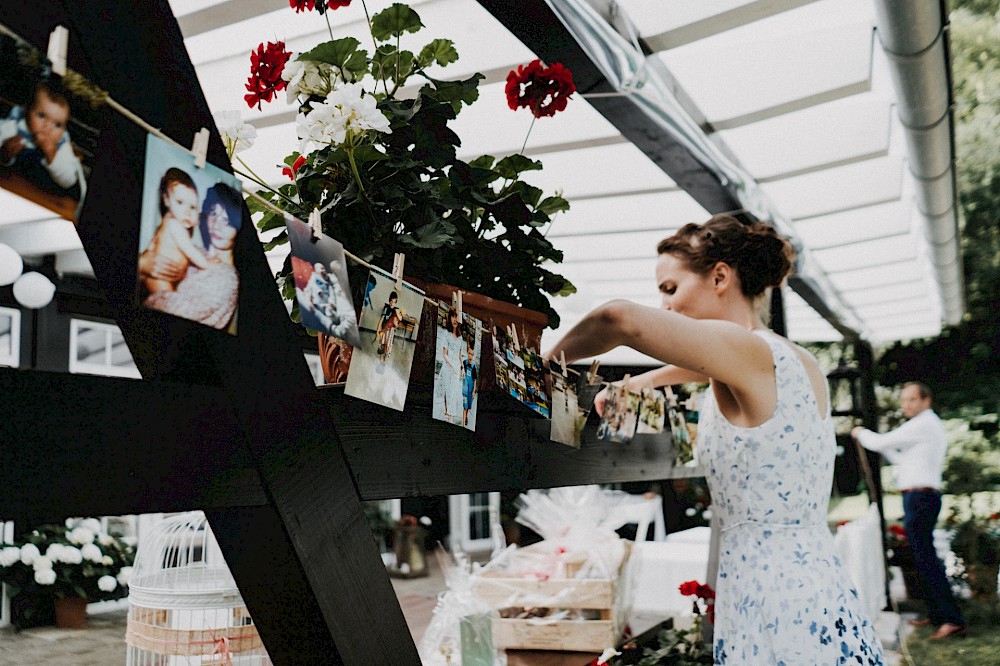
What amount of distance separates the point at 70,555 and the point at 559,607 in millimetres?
4749

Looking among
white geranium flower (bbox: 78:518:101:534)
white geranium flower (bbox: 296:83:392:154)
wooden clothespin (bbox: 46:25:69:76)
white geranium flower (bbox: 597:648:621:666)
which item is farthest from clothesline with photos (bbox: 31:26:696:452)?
white geranium flower (bbox: 78:518:101:534)

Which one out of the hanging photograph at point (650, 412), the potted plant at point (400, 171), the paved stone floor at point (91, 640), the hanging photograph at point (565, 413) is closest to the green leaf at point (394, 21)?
the potted plant at point (400, 171)

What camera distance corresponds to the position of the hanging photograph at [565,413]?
4.56ft

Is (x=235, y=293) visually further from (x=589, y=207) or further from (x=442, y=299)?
(x=589, y=207)

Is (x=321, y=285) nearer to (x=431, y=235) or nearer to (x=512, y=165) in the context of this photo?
(x=431, y=235)

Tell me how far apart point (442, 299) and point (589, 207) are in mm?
2541

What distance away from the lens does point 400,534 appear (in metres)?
8.84

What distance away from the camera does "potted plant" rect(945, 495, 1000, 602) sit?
6.83 metres

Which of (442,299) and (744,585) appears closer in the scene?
(442,299)

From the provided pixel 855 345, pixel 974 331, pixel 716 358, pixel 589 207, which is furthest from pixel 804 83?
pixel 974 331

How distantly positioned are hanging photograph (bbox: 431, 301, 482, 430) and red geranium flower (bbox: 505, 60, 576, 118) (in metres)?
0.48

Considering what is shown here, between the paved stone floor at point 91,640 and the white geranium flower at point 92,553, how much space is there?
500mm

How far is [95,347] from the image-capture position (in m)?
6.70

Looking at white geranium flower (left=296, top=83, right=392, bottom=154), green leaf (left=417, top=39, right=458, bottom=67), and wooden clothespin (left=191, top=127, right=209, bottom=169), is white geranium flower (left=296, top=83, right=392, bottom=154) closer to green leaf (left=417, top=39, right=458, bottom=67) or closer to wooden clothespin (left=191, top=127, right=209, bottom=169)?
green leaf (left=417, top=39, right=458, bottom=67)
